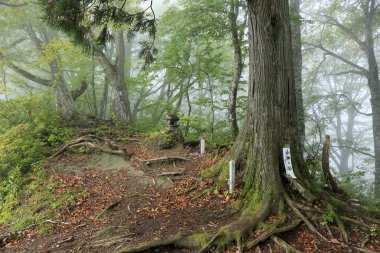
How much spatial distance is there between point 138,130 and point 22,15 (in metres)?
7.49

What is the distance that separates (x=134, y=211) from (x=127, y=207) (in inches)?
9.7

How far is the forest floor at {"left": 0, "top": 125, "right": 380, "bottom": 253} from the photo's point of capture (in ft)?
11.8

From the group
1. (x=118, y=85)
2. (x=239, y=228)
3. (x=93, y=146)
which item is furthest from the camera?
(x=118, y=85)

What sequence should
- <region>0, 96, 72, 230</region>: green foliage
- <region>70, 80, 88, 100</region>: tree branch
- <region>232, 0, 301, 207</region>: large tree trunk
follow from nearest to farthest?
<region>232, 0, 301, 207</region>: large tree trunk
<region>0, 96, 72, 230</region>: green foliage
<region>70, 80, 88, 100</region>: tree branch

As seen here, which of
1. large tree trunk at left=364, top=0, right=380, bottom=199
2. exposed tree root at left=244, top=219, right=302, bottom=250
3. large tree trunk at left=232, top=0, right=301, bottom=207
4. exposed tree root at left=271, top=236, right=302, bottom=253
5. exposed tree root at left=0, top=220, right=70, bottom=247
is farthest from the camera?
large tree trunk at left=364, top=0, right=380, bottom=199

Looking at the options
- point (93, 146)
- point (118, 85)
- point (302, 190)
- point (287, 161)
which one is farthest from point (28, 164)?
point (302, 190)

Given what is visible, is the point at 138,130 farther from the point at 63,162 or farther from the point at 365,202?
the point at 365,202

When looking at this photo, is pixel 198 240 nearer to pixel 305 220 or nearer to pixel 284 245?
pixel 284 245

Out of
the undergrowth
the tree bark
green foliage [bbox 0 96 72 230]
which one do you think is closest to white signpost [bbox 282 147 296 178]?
the tree bark

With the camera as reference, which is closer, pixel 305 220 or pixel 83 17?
pixel 305 220

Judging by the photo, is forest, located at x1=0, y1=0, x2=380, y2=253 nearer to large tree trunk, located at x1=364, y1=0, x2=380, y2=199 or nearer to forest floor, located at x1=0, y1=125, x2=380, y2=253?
forest floor, located at x1=0, y1=125, x2=380, y2=253

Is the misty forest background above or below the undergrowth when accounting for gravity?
above

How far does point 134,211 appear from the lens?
14.8 ft

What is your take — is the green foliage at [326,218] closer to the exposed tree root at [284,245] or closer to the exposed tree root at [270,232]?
the exposed tree root at [270,232]
